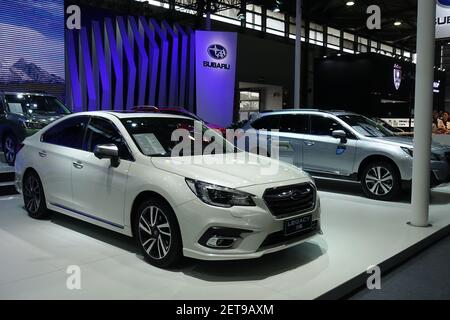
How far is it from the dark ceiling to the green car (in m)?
15.1

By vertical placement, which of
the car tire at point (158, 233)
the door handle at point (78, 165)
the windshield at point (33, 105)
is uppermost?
the windshield at point (33, 105)

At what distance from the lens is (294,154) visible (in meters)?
7.77

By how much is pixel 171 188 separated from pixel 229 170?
58 centimetres

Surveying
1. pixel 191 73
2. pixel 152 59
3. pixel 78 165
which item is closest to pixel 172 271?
pixel 78 165

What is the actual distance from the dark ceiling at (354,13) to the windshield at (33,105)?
14936 millimetres

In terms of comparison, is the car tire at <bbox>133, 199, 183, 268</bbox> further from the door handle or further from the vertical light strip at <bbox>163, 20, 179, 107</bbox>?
the vertical light strip at <bbox>163, 20, 179, 107</bbox>

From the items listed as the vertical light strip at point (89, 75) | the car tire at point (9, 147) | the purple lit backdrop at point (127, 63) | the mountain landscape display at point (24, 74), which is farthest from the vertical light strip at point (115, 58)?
the car tire at point (9, 147)

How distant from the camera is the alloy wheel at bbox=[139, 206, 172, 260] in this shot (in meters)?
3.70

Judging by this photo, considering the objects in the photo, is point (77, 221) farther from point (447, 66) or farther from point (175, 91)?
point (447, 66)

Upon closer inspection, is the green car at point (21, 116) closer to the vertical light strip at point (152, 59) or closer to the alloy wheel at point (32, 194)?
the alloy wheel at point (32, 194)

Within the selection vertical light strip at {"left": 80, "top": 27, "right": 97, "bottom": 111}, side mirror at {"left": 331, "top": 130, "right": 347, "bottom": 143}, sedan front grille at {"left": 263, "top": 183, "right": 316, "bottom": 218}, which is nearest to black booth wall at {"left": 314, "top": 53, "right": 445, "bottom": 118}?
vertical light strip at {"left": 80, "top": 27, "right": 97, "bottom": 111}

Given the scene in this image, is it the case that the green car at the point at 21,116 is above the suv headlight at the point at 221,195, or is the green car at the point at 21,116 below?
above

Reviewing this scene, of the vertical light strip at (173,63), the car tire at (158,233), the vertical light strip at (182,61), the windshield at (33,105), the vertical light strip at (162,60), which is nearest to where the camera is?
the car tire at (158,233)

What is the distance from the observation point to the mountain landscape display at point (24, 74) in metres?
12.2
